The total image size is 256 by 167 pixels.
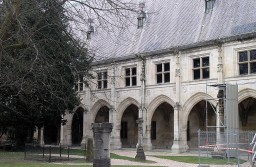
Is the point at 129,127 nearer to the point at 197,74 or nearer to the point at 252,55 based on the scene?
the point at 197,74

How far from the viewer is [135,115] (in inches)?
1307

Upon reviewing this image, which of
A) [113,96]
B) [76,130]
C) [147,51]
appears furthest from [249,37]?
[76,130]

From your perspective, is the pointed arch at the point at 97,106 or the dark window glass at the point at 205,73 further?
the pointed arch at the point at 97,106

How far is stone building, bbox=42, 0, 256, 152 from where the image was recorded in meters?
23.6

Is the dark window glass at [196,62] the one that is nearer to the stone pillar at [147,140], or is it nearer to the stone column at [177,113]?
the stone column at [177,113]

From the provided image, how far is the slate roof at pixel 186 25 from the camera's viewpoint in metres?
24.3

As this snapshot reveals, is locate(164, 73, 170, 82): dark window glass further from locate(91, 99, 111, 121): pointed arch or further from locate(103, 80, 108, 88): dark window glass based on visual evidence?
locate(91, 99, 111, 121): pointed arch

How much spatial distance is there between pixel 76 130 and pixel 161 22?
542 inches

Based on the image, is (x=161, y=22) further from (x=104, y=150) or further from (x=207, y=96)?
(x=104, y=150)

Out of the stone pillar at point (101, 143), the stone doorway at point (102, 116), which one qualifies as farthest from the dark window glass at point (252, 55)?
the stone doorway at point (102, 116)

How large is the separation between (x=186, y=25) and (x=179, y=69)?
10.9 ft

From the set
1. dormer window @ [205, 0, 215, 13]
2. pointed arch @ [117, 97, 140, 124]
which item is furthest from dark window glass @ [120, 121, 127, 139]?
dormer window @ [205, 0, 215, 13]

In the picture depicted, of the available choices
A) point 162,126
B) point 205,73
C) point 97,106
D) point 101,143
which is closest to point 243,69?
point 205,73

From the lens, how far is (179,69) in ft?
85.6
